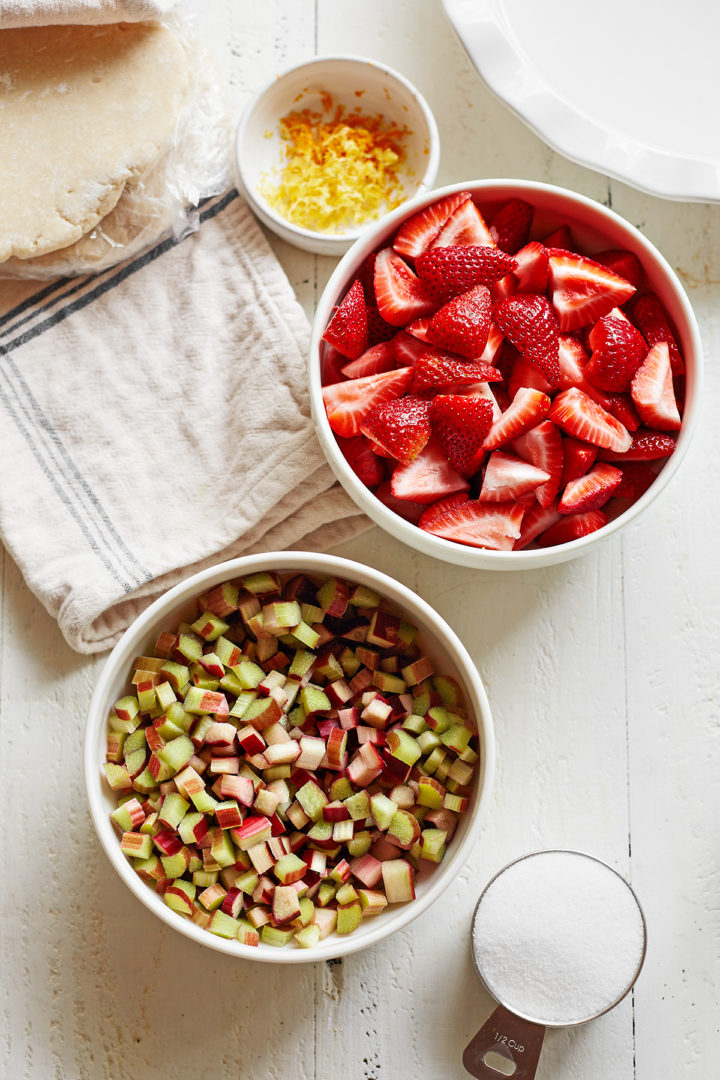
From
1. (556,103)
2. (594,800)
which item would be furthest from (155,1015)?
(556,103)

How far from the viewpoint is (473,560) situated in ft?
3.92

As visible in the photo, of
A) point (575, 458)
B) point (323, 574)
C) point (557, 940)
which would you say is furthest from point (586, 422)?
point (557, 940)

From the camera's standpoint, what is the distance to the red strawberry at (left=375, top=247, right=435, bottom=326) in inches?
48.5

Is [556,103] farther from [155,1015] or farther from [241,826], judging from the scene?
[155,1015]

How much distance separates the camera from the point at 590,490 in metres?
1.20

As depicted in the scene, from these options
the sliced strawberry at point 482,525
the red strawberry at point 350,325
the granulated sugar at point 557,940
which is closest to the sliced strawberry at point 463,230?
the red strawberry at point 350,325

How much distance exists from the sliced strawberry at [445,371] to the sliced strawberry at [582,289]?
0.47ft

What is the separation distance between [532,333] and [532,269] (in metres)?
0.10

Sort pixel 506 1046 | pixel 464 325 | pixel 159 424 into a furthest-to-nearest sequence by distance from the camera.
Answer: pixel 159 424 → pixel 506 1046 → pixel 464 325

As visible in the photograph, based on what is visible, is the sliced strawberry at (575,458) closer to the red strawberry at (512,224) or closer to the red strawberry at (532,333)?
the red strawberry at (532,333)

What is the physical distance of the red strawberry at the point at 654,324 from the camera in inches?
48.9

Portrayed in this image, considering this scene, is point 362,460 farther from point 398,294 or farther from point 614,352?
point 614,352

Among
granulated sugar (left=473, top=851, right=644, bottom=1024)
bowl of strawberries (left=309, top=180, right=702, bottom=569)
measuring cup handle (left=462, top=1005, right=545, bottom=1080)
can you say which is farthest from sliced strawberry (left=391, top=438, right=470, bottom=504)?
measuring cup handle (left=462, top=1005, right=545, bottom=1080)

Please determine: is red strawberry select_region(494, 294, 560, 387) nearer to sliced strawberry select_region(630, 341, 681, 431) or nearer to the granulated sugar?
sliced strawberry select_region(630, 341, 681, 431)
